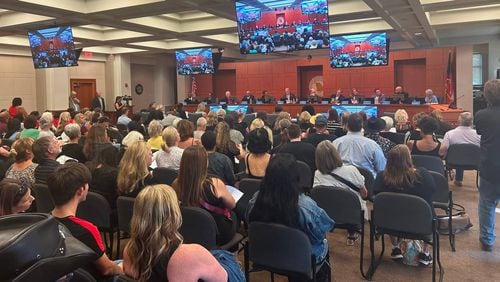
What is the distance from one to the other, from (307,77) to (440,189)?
1360 centimetres

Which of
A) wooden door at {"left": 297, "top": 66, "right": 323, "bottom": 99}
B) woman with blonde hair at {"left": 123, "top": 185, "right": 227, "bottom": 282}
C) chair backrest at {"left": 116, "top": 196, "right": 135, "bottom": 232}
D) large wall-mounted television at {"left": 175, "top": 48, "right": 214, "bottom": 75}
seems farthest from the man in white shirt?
wooden door at {"left": 297, "top": 66, "right": 323, "bottom": 99}

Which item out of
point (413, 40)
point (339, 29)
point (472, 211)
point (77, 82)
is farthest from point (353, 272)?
point (77, 82)

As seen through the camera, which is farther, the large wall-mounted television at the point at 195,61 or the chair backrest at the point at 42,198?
the large wall-mounted television at the point at 195,61

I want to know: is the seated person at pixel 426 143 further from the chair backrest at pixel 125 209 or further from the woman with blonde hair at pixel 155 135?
the chair backrest at pixel 125 209

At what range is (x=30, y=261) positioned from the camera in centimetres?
114

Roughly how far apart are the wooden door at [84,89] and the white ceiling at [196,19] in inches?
55.5

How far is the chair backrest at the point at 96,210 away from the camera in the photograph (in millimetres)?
3252

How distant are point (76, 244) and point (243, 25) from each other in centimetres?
554

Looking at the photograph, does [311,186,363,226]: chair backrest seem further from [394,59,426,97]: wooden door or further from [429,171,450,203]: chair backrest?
[394,59,426,97]: wooden door

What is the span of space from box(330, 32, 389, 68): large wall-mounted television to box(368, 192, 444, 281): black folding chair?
6.84 meters

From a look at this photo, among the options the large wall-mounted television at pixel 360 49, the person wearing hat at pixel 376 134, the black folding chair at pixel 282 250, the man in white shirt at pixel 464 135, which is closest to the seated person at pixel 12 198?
the black folding chair at pixel 282 250

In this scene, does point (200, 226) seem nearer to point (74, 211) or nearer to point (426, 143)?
point (74, 211)

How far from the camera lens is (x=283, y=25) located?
6.00 metres

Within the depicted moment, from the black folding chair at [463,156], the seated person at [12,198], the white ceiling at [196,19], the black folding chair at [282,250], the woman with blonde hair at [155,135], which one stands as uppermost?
the white ceiling at [196,19]
